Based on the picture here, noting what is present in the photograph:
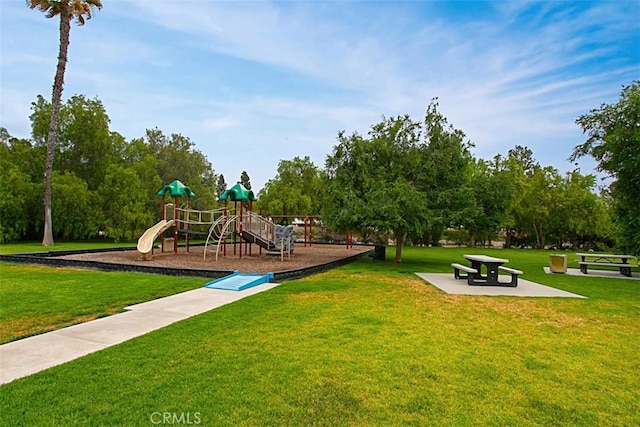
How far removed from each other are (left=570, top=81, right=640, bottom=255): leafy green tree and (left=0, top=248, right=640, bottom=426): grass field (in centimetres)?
855

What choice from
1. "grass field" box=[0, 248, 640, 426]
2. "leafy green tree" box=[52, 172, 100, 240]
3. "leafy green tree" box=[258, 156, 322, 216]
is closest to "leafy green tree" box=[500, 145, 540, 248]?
"leafy green tree" box=[258, 156, 322, 216]

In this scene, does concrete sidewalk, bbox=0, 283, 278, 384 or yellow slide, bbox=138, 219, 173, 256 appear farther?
yellow slide, bbox=138, 219, 173, 256

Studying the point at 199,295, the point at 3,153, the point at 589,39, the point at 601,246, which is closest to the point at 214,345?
the point at 199,295

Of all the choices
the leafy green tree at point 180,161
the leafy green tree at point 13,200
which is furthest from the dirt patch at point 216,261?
the leafy green tree at point 180,161

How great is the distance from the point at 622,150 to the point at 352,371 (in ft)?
44.9

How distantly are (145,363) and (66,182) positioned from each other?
77.7ft

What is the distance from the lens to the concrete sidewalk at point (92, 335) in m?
3.48

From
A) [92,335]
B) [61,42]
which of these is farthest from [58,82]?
[92,335]

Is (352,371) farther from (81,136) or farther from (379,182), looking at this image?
(81,136)

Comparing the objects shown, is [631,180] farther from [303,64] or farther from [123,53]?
[123,53]

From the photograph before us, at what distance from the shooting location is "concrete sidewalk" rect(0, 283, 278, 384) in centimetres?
348

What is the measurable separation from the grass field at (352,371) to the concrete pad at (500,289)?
4.99 feet

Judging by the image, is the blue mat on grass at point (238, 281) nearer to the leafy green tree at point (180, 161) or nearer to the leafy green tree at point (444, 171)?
the leafy green tree at point (444, 171)

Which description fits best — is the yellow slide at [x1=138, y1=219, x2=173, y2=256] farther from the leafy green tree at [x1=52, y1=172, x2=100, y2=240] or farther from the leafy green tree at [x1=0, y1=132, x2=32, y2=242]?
the leafy green tree at [x1=0, y1=132, x2=32, y2=242]
